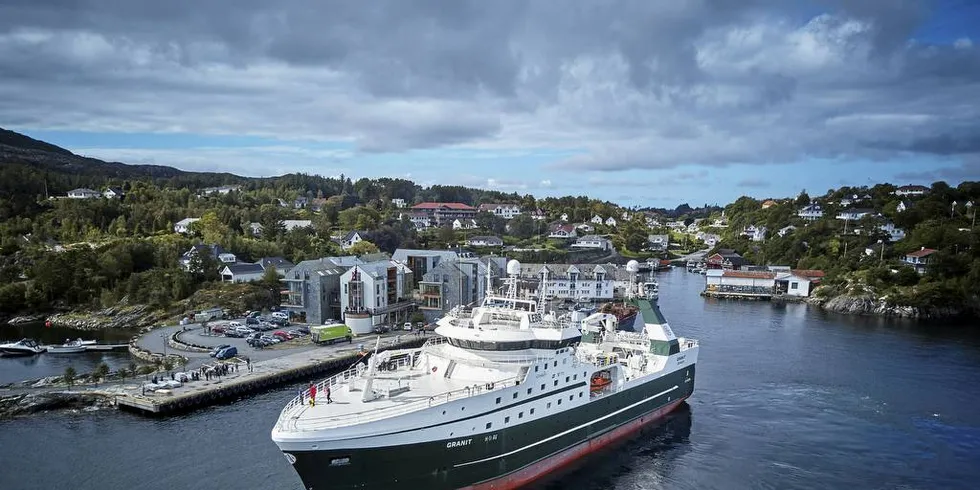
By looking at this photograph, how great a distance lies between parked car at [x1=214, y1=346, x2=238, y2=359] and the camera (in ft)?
113

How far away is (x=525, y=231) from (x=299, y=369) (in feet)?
233

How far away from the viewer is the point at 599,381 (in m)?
24.9

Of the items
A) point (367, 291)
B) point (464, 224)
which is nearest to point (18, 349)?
point (367, 291)

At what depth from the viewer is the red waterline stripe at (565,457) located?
20.3 meters

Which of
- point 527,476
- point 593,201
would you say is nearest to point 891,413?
point 527,476

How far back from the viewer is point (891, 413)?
1126 inches

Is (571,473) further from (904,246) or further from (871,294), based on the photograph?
(904,246)

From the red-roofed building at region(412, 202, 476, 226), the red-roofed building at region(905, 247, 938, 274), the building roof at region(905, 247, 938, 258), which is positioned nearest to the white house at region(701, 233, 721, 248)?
the red-roofed building at region(412, 202, 476, 226)

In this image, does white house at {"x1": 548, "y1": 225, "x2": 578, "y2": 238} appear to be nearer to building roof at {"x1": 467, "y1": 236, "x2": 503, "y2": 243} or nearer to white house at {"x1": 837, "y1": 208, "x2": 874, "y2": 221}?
building roof at {"x1": 467, "y1": 236, "x2": 503, "y2": 243}

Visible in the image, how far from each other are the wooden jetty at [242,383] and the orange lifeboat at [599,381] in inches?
635

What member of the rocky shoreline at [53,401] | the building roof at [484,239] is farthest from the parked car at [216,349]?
the building roof at [484,239]

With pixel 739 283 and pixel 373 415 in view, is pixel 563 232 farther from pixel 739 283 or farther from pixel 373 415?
pixel 373 415

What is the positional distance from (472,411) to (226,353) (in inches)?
870

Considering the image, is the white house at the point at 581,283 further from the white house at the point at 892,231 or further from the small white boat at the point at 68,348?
the white house at the point at 892,231
